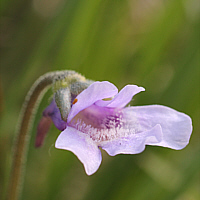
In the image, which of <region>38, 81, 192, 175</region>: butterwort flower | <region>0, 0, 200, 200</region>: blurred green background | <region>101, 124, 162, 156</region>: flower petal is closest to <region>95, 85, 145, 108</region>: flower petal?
<region>38, 81, 192, 175</region>: butterwort flower

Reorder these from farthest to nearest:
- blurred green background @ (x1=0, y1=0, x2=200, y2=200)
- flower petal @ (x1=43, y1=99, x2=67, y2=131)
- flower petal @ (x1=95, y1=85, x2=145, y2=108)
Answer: blurred green background @ (x1=0, y1=0, x2=200, y2=200), flower petal @ (x1=43, y1=99, x2=67, y2=131), flower petal @ (x1=95, y1=85, x2=145, y2=108)

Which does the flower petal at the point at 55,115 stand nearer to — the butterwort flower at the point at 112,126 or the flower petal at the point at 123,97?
the butterwort flower at the point at 112,126

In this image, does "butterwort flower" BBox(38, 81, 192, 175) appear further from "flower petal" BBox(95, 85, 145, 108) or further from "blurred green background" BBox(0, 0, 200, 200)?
"blurred green background" BBox(0, 0, 200, 200)

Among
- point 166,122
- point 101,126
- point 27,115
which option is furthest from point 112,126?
point 27,115

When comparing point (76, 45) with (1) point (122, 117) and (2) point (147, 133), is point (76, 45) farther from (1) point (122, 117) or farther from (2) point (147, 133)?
(2) point (147, 133)

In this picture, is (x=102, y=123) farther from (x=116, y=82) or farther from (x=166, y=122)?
(x=116, y=82)

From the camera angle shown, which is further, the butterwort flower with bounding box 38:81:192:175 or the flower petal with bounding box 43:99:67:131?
the flower petal with bounding box 43:99:67:131

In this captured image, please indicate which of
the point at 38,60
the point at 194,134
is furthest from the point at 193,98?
the point at 38,60
